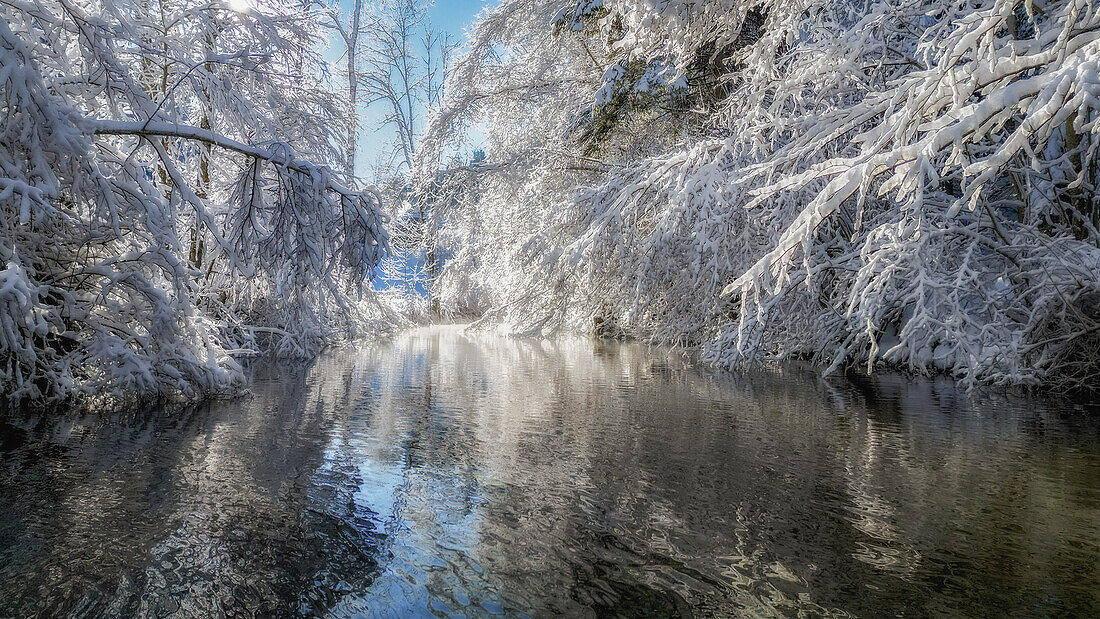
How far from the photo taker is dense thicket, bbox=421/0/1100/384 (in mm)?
3088

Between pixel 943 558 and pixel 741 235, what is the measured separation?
20.3 feet

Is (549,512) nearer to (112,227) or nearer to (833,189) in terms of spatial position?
(833,189)

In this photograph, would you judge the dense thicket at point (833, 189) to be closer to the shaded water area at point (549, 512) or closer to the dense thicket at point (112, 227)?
the shaded water area at point (549, 512)

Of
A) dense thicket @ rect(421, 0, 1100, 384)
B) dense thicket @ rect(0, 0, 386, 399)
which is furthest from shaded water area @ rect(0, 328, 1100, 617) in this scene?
dense thicket @ rect(421, 0, 1100, 384)

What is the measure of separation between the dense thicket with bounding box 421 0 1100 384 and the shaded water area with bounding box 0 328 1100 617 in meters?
1.16

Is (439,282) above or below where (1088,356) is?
above

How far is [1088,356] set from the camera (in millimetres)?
5637

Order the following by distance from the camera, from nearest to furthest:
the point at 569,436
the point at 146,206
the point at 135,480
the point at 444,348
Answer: the point at 135,480, the point at 569,436, the point at 146,206, the point at 444,348

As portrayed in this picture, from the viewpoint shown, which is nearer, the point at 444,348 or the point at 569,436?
the point at 569,436

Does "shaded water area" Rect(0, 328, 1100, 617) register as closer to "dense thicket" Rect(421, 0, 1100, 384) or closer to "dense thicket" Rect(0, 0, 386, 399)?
"dense thicket" Rect(0, 0, 386, 399)

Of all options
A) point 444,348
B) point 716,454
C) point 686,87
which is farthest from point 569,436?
point 444,348

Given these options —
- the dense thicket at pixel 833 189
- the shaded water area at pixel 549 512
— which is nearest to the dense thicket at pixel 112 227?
the shaded water area at pixel 549 512

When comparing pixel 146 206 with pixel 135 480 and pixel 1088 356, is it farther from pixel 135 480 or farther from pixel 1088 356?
pixel 1088 356

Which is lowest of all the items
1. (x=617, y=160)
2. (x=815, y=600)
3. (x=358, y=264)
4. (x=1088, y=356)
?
(x=815, y=600)
